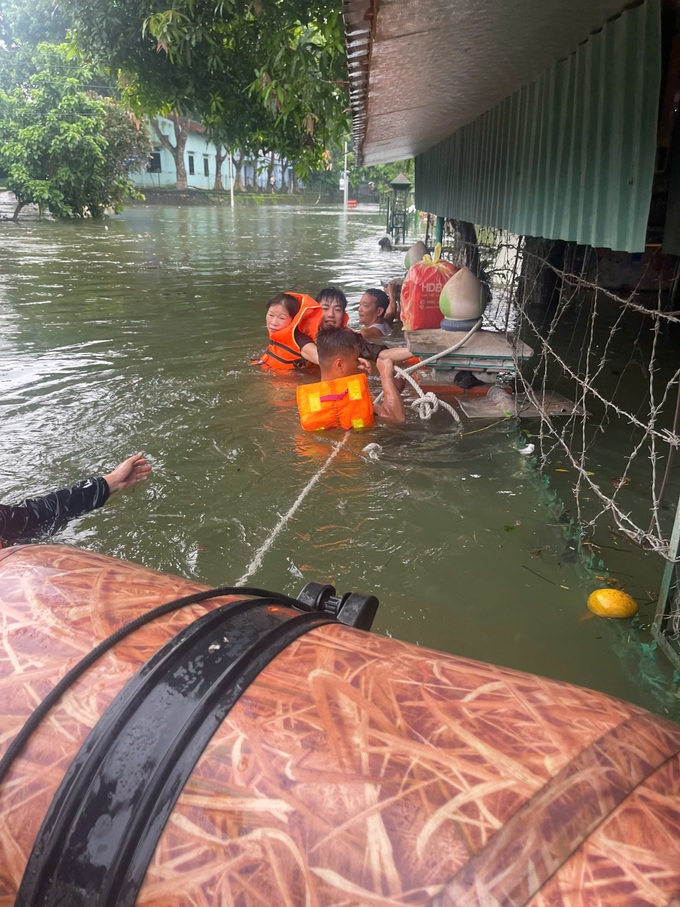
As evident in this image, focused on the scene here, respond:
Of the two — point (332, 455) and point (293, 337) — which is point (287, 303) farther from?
point (332, 455)

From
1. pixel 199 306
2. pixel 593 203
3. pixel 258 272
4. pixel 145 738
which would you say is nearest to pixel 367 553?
pixel 593 203

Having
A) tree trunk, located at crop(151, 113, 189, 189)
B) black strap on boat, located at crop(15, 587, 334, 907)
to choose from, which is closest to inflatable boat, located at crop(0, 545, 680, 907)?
black strap on boat, located at crop(15, 587, 334, 907)

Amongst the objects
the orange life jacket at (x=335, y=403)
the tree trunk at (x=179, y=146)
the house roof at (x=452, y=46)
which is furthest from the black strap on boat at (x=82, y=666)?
the tree trunk at (x=179, y=146)

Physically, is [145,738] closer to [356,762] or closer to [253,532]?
[356,762]

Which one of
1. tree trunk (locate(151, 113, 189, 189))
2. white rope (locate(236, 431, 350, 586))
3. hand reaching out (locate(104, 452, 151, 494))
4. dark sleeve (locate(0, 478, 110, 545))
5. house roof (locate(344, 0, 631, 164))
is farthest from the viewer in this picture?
tree trunk (locate(151, 113, 189, 189))

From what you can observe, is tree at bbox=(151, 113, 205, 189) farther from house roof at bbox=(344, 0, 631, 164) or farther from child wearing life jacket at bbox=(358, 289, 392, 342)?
house roof at bbox=(344, 0, 631, 164)

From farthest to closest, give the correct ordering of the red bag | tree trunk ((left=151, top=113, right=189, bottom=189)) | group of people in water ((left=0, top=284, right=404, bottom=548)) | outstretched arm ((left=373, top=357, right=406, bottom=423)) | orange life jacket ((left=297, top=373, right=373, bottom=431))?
tree trunk ((left=151, top=113, right=189, bottom=189)) → the red bag → outstretched arm ((left=373, top=357, right=406, bottom=423)) → orange life jacket ((left=297, top=373, right=373, bottom=431)) → group of people in water ((left=0, top=284, right=404, bottom=548))

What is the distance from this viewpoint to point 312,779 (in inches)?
38.3

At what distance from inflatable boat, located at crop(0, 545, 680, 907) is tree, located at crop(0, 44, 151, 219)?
29289 mm

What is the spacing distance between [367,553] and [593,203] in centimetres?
226

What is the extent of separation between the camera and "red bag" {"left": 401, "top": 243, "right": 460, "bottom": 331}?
6.95 m

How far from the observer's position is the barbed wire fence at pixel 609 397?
12.7 feet

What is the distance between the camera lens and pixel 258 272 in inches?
611

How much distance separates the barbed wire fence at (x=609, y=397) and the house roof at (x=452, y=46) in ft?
4.19
